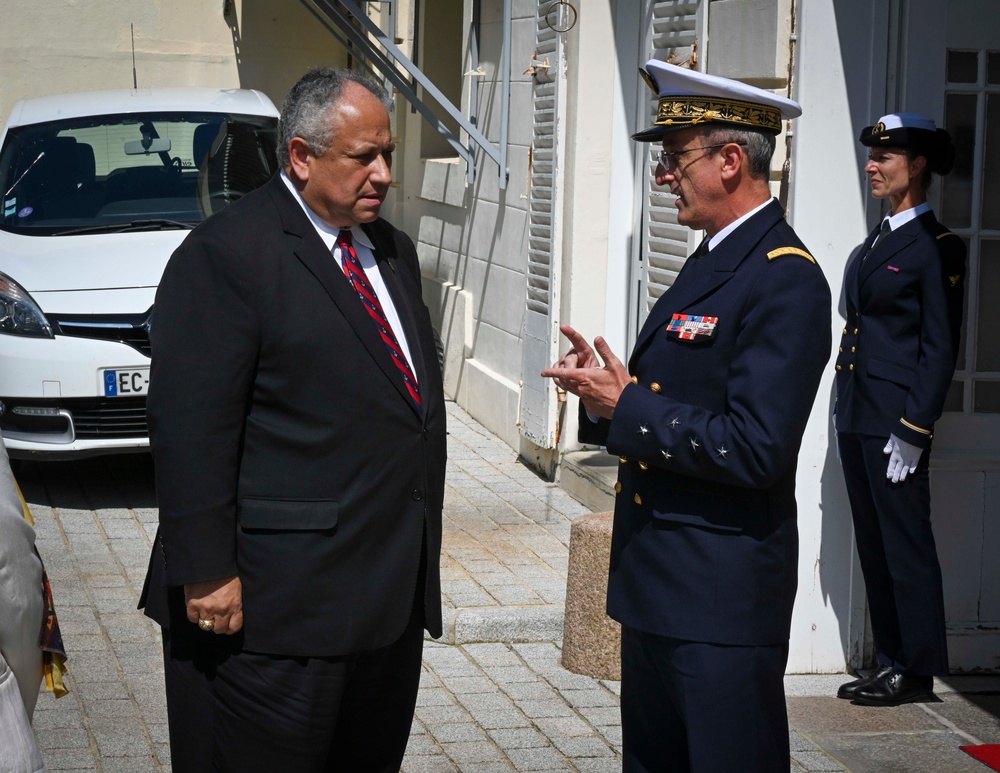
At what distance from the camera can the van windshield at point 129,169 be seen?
8.28 meters

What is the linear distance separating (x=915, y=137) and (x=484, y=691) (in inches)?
98.8

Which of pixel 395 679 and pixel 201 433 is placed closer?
pixel 201 433

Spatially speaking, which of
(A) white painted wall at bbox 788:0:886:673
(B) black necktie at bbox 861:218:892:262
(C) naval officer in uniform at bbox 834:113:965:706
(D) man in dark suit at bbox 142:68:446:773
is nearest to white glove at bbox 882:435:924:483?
(C) naval officer in uniform at bbox 834:113:965:706

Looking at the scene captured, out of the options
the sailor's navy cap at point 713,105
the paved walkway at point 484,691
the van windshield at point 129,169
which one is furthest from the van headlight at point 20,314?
the sailor's navy cap at point 713,105

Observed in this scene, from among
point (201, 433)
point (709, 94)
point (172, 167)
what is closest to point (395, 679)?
point (201, 433)

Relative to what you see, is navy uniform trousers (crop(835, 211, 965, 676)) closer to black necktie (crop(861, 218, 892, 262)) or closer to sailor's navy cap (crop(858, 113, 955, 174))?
black necktie (crop(861, 218, 892, 262))

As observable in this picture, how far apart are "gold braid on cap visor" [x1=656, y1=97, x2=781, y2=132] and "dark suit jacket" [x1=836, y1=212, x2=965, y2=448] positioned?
200 centimetres

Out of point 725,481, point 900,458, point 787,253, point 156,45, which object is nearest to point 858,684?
point 900,458

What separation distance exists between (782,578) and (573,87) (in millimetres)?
5227

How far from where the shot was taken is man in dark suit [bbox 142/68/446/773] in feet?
9.62

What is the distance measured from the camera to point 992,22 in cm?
530

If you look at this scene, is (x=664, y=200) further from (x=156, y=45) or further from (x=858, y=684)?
(x=156, y=45)

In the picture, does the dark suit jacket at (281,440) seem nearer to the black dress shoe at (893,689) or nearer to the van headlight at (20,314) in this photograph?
the black dress shoe at (893,689)

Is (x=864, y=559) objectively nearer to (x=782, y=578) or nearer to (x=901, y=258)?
(x=901, y=258)
